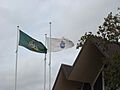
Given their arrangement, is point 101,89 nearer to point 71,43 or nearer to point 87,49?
point 87,49

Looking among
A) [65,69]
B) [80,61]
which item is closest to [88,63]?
[80,61]

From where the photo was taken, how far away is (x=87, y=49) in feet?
69.0

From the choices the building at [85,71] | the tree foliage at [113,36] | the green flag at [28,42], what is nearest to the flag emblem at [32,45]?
the green flag at [28,42]

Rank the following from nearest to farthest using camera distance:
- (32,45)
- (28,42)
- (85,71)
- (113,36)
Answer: (113,36)
(85,71)
(28,42)
(32,45)

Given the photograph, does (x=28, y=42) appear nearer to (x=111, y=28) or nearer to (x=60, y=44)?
(x=60, y=44)

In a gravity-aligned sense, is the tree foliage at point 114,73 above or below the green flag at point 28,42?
below

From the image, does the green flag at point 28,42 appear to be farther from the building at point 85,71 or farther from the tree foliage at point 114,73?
the tree foliage at point 114,73

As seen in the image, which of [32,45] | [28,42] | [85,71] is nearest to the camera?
[85,71]

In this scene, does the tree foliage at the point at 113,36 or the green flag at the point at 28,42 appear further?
the green flag at the point at 28,42

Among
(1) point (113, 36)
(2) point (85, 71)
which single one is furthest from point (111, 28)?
(2) point (85, 71)

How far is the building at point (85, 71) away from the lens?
2108cm

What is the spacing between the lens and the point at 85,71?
2173cm

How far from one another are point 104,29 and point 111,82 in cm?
205

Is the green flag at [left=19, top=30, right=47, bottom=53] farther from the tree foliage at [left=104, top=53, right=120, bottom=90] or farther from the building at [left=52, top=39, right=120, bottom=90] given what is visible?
the tree foliage at [left=104, top=53, right=120, bottom=90]
